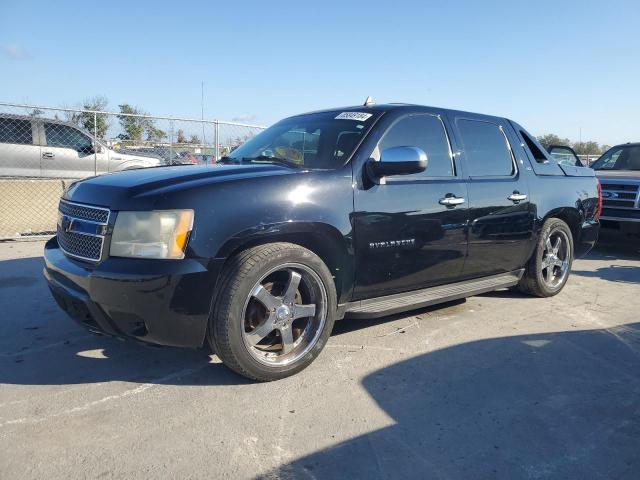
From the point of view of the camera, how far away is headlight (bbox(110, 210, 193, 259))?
9.37 ft

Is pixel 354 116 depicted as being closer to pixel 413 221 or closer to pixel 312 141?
pixel 312 141

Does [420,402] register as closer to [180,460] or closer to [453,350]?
[453,350]

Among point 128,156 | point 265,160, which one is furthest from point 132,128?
point 265,160

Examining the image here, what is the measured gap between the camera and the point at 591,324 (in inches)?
179

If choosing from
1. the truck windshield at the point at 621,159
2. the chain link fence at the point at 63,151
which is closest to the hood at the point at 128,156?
the chain link fence at the point at 63,151

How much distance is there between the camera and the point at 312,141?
3.99 metres

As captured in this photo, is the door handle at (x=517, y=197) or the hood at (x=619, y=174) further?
the hood at (x=619, y=174)

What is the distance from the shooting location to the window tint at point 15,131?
9945 millimetres

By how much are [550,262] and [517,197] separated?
1.06m

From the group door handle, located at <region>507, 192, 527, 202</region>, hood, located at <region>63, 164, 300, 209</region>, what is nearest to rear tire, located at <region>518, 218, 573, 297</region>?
door handle, located at <region>507, 192, 527, 202</region>

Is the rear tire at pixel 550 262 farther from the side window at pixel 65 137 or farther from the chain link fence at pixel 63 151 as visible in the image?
the side window at pixel 65 137

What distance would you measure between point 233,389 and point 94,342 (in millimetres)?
1310

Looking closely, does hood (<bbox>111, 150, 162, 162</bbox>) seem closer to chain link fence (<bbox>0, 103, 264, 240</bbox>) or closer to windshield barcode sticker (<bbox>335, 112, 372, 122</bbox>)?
chain link fence (<bbox>0, 103, 264, 240</bbox>)

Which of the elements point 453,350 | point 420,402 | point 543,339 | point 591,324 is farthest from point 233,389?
point 591,324
